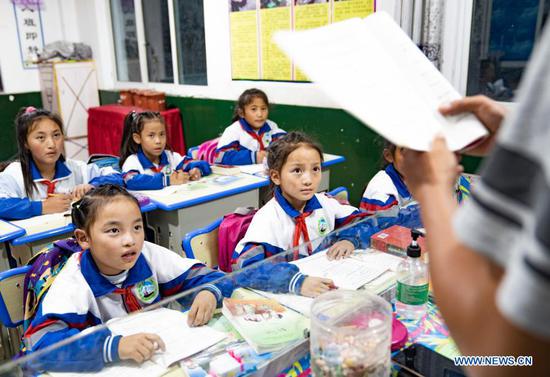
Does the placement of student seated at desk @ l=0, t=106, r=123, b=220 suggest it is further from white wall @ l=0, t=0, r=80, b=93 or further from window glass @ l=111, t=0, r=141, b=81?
white wall @ l=0, t=0, r=80, b=93

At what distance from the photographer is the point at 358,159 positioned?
3896 mm

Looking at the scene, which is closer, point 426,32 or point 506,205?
point 506,205

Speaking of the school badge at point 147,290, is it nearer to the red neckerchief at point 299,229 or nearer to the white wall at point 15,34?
the red neckerchief at point 299,229

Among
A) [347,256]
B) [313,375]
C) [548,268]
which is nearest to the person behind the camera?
[548,268]

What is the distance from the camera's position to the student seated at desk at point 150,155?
3209 millimetres

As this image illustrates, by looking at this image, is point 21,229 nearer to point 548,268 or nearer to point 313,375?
point 313,375

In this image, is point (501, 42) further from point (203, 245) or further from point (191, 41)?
point (191, 41)

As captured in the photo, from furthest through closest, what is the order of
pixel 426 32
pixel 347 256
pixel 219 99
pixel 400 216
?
pixel 219 99, pixel 426 32, pixel 400 216, pixel 347 256

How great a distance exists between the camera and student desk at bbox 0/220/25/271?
7.17ft

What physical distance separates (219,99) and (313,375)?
4.23 metres

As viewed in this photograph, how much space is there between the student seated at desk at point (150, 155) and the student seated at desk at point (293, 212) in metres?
1.12

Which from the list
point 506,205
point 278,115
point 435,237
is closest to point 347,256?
point 435,237

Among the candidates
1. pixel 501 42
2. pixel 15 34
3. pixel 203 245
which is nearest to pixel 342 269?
pixel 203 245

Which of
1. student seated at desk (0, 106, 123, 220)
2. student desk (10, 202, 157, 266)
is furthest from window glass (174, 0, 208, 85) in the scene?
student desk (10, 202, 157, 266)
